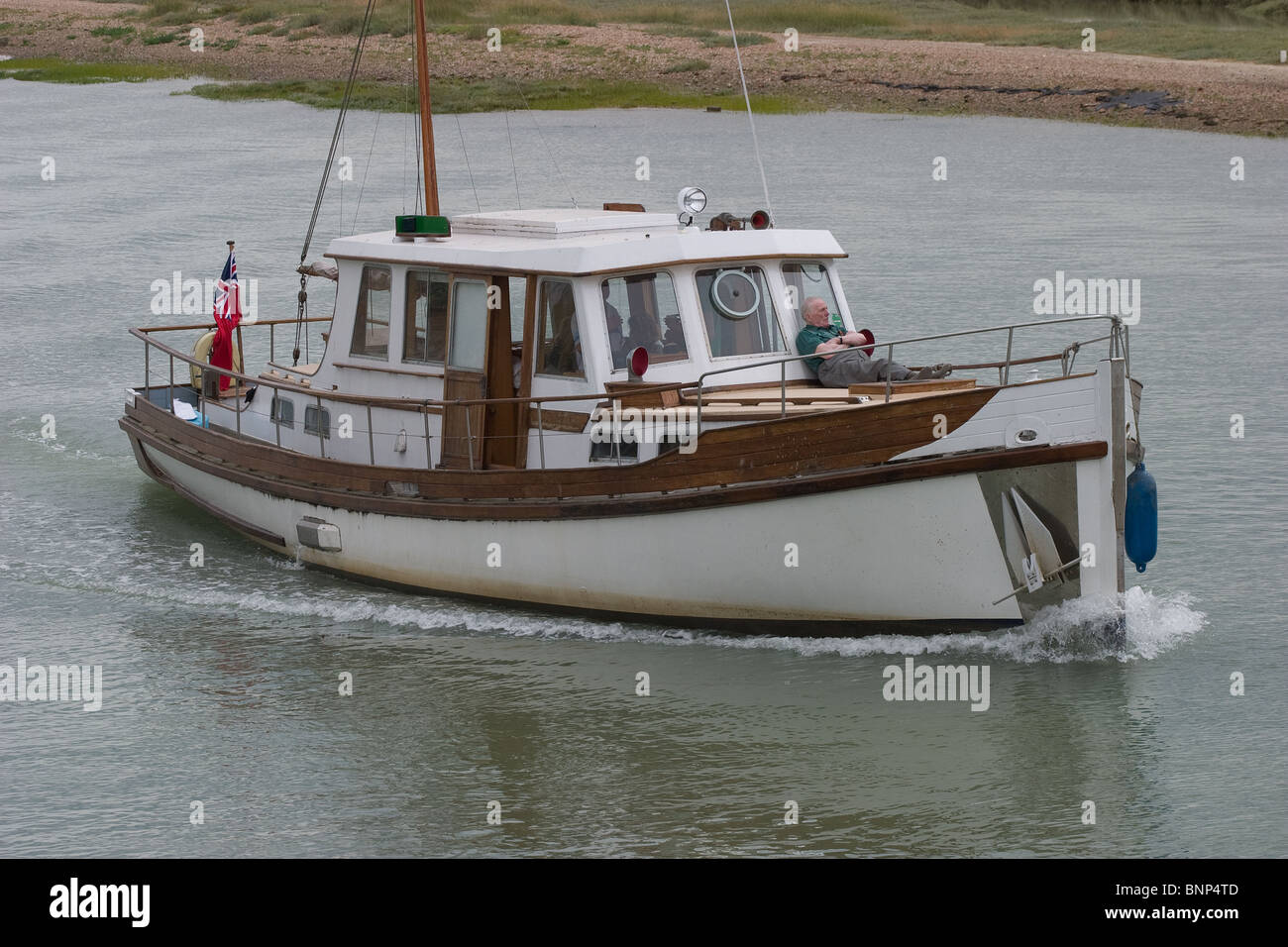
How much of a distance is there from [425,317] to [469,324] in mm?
565

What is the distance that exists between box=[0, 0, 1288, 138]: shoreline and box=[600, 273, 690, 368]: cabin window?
37275 millimetres

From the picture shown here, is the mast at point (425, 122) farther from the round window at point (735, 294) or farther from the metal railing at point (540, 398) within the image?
the round window at point (735, 294)

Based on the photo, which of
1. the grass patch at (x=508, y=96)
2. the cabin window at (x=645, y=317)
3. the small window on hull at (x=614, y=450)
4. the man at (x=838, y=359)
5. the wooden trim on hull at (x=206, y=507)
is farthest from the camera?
the grass patch at (x=508, y=96)

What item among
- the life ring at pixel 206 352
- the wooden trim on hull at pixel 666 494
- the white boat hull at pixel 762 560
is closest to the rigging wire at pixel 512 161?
the life ring at pixel 206 352

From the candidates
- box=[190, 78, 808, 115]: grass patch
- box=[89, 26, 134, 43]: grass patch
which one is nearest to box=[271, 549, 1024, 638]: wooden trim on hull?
box=[190, 78, 808, 115]: grass patch

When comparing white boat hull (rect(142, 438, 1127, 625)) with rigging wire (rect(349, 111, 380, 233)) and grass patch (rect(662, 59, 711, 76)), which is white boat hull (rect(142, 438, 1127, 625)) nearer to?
rigging wire (rect(349, 111, 380, 233))

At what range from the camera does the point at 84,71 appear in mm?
66250

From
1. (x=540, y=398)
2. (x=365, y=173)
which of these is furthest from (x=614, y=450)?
(x=365, y=173)

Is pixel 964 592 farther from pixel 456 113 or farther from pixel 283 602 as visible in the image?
pixel 456 113

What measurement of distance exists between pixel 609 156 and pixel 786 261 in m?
29.3

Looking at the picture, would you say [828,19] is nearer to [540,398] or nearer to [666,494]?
[540,398]

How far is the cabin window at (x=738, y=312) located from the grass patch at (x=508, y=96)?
41480 millimetres

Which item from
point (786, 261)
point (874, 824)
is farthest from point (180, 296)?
point (874, 824)

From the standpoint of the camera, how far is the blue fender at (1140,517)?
40.3 feet
